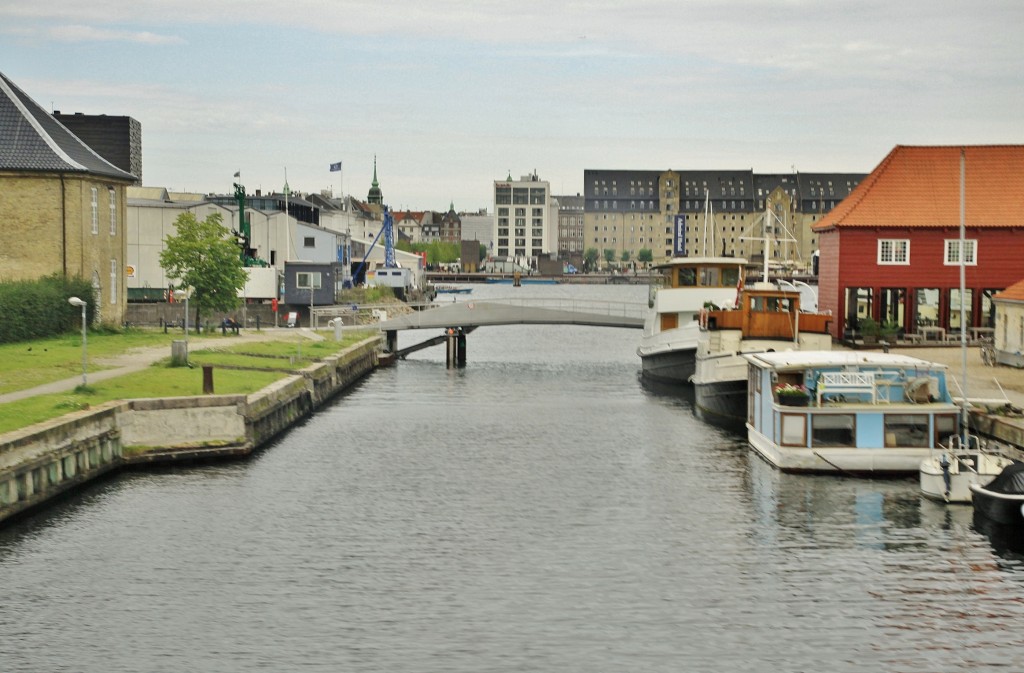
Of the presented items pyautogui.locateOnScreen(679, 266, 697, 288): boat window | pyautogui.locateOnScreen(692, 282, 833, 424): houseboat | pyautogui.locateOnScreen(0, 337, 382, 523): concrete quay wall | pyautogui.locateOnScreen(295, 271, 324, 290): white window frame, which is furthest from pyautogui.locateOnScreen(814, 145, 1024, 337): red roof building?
pyautogui.locateOnScreen(295, 271, 324, 290): white window frame

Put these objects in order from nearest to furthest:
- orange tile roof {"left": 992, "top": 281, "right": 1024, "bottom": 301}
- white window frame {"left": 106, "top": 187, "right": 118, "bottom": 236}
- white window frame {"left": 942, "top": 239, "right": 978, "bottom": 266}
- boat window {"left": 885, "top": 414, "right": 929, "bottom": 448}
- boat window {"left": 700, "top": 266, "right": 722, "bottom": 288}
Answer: boat window {"left": 885, "top": 414, "right": 929, "bottom": 448}, orange tile roof {"left": 992, "top": 281, "right": 1024, "bottom": 301}, white window frame {"left": 942, "top": 239, "right": 978, "bottom": 266}, boat window {"left": 700, "top": 266, "right": 722, "bottom": 288}, white window frame {"left": 106, "top": 187, "right": 118, "bottom": 236}

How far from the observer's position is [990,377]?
4753 centimetres

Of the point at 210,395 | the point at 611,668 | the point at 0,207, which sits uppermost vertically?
the point at 0,207

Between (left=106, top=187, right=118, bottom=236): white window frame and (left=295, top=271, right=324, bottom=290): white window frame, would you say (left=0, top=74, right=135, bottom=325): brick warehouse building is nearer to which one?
(left=106, top=187, right=118, bottom=236): white window frame

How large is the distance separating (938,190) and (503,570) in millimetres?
47195

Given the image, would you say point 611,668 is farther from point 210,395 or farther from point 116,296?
point 116,296

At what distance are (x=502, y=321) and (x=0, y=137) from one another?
31.4m

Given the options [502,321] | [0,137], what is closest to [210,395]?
[0,137]

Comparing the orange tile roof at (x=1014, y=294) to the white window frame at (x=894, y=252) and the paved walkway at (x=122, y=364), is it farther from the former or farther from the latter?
the paved walkway at (x=122, y=364)

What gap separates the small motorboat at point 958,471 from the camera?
107 ft

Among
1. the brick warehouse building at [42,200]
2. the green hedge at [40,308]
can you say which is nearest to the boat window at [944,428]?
the green hedge at [40,308]

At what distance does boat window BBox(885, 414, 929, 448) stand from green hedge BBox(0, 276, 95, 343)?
36.3 metres

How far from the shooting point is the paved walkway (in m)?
40.2

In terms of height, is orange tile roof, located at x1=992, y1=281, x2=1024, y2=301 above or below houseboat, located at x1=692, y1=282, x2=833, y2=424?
above
